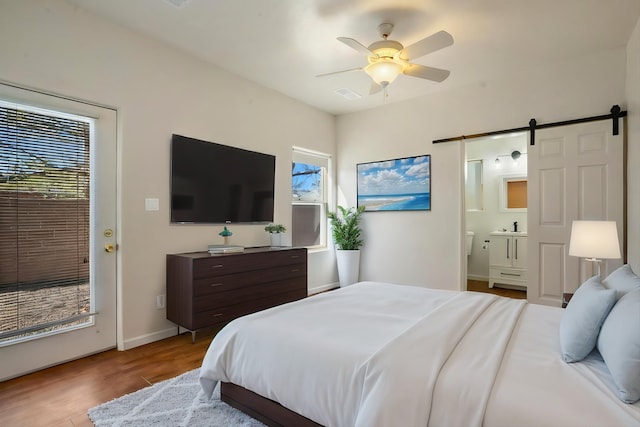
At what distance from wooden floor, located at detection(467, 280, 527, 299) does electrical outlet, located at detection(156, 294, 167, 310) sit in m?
4.38

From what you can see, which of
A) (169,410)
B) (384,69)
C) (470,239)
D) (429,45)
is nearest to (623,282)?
(429,45)

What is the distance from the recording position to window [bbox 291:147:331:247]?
500 cm

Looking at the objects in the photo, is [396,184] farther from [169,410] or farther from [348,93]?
[169,410]

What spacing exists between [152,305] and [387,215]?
3286mm

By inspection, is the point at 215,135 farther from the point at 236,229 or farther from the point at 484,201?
the point at 484,201

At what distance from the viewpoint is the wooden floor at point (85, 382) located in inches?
78.0

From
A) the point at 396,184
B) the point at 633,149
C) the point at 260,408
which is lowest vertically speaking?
Answer: the point at 260,408

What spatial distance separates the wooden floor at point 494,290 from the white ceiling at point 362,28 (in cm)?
315

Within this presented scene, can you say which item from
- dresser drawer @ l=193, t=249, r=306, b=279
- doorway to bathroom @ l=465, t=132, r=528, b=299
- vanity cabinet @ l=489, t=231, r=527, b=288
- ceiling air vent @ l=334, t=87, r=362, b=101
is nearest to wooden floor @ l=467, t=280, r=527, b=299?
doorway to bathroom @ l=465, t=132, r=528, b=299

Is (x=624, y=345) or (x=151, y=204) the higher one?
(x=151, y=204)

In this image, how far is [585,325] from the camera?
142cm

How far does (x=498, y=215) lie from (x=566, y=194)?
6.89 feet

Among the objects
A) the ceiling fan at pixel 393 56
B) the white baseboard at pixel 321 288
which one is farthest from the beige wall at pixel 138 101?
the ceiling fan at pixel 393 56

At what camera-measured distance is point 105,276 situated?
9.50 ft
